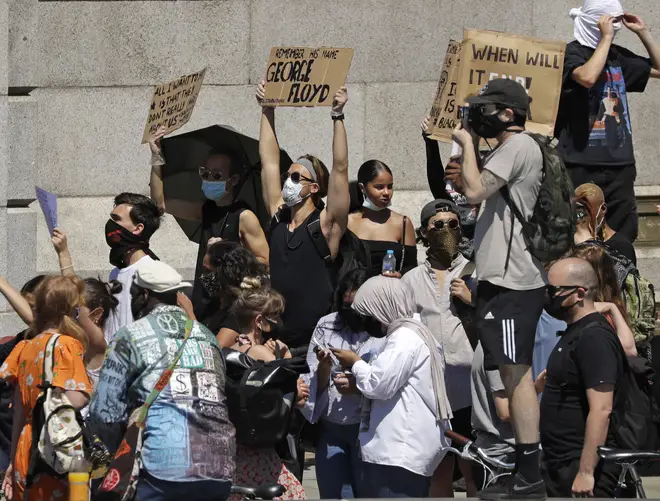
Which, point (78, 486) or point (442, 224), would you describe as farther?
point (442, 224)

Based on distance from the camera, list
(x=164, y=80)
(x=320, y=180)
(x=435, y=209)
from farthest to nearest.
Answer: (x=164, y=80) < (x=320, y=180) < (x=435, y=209)

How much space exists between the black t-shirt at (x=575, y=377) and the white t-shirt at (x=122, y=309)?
2.73 metres

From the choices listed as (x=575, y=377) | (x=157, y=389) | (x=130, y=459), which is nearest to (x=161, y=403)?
(x=157, y=389)

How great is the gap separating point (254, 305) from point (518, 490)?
167cm

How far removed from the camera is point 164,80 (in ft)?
38.1

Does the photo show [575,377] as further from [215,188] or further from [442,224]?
[215,188]

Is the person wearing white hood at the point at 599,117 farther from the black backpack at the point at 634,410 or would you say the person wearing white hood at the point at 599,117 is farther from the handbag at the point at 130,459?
the handbag at the point at 130,459

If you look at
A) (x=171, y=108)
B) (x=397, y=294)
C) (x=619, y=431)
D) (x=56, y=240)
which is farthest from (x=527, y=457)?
(x=171, y=108)

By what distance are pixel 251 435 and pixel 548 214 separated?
1.76m

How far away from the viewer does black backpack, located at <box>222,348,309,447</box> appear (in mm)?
6289

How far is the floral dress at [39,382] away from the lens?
6.66 metres

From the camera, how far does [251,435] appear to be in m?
6.47

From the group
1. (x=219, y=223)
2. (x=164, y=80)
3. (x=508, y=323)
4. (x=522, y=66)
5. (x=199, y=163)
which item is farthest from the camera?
(x=164, y=80)

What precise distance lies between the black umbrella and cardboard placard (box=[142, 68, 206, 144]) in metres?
0.15
